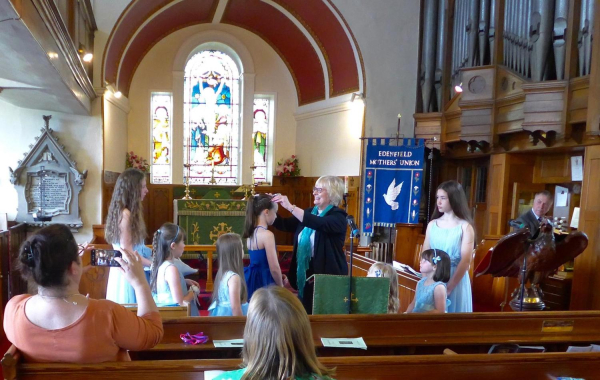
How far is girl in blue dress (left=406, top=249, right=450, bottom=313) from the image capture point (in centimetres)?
278

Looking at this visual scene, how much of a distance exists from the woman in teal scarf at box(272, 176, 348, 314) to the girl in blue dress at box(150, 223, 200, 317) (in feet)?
2.07

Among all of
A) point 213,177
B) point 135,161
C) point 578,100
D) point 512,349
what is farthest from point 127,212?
point 213,177

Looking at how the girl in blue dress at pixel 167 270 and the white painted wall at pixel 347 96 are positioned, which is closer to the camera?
the girl in blue dress at pixel 167 270

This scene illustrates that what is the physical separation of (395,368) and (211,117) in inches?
333

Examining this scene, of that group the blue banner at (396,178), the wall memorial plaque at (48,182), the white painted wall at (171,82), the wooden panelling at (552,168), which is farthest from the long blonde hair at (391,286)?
the white painted wall at (171,82)

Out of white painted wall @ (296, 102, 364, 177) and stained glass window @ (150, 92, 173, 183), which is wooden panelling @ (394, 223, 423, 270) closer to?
white painted wall @ (296, 102, 364, 177)

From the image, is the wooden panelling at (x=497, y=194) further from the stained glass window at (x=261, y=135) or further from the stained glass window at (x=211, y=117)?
the stained glass window at (x=211, y=117)

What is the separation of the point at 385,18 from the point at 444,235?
513 centimetres

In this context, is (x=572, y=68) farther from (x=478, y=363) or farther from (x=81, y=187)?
(x=81, y=187)

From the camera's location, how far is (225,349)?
2236 millimetres

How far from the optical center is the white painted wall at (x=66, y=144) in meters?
6.19

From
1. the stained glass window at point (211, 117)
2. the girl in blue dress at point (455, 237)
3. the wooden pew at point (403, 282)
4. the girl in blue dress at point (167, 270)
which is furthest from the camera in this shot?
the stained glass window at point (211, 117)

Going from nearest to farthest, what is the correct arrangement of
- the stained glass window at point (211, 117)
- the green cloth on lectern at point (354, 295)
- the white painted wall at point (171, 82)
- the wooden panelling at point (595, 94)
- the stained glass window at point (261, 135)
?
the green cloth on lectern at point (354, 295) → the wooden panelling at point (595, 94) → the white painted wall at point (171, 82) → the stained glass window at point (211, 117) → the stained glass window at point (261, 135)

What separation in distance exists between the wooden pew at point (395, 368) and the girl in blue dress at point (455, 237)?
986mm
